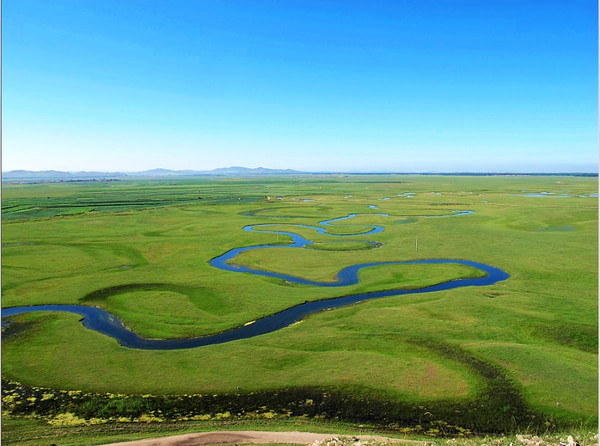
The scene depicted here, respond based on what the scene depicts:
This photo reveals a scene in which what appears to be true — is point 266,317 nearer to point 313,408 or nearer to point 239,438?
point 313,408

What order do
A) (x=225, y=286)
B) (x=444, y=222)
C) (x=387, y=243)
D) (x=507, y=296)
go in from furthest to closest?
(x=444, y=222), (x=387, y=243), (x=225, y=286), (x=507, y=296)

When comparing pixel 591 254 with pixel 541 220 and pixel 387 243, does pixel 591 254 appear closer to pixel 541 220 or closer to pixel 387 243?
pixel 387 243

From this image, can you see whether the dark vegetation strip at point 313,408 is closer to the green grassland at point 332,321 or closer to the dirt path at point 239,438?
the green grassland at point 332,321

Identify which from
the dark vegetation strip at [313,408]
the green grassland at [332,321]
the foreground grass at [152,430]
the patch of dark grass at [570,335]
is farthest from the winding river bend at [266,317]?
the patch of dark grass at [570,335]

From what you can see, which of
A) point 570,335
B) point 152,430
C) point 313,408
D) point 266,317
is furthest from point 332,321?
point 570,335

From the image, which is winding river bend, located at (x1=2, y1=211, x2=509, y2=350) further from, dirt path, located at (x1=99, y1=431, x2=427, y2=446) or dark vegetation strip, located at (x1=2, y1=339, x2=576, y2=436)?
dirt path, located at (x1=99, y1=431, x2=427, y2=446)

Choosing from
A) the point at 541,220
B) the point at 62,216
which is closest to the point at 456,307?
the point at 541,220

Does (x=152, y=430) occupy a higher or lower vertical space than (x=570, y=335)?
lower
